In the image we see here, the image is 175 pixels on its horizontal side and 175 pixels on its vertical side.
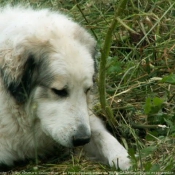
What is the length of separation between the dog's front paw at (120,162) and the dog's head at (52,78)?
1.21 feet

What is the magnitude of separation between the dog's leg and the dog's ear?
0.81 meters

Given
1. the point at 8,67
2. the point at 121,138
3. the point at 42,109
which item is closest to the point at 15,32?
the point at 8,67

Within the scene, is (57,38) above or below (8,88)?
above

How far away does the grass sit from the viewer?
17.0 ft

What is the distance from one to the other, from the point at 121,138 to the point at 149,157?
65 cm

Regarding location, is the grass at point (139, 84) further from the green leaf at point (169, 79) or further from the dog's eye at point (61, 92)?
the dog's eye at point (61, 92)

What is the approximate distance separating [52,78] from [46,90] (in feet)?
0.38

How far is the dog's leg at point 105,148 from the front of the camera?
17.0 feet

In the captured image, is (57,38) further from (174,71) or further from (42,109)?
(174,71)

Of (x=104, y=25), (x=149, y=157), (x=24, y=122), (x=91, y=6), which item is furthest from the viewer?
(x=91, y=6)

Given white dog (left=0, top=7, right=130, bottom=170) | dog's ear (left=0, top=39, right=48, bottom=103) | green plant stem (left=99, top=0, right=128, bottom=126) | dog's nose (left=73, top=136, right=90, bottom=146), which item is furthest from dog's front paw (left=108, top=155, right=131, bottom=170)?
dog's ear (left=0, top=39, right=48, bottom=103)

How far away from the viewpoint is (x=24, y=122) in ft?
17.9

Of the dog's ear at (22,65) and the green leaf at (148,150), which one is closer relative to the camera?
the green leaf at (148,150)

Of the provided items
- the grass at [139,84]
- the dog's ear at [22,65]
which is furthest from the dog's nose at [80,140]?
the dog's ear at [22,65]
